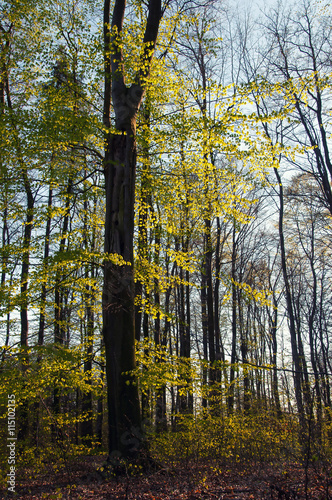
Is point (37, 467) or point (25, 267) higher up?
point (25, 267)

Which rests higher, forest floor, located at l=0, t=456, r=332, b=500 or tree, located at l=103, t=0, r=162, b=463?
tree, located at l=103, t=0, r=162, b=463

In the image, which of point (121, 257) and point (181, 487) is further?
point (121, 257)

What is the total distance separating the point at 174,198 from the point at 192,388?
14.1 ft

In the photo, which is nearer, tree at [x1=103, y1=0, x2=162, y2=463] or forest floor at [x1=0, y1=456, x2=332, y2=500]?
forest floor at [x1=0, y1=456, x2=332, y2=500]

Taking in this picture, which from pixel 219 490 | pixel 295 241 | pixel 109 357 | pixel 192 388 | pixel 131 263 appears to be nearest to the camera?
pixel 219 490

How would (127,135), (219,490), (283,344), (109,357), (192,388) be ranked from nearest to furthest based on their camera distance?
(219,490)
(109,357)
(127,135)
(192,388)
(283,344)

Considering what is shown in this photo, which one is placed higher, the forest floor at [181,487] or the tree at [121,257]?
the tree at [121,257]

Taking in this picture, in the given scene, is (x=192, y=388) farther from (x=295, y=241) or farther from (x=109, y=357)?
(x=295, y=241)

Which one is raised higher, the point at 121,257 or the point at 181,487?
the point at 121,257

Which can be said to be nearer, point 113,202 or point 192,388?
point 113,202

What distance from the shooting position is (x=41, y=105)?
24.3ft

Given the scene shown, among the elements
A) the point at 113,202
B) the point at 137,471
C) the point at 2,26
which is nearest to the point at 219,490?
the point at 137,471

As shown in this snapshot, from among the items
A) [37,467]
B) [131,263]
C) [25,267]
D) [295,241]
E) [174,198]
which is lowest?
[37,467]

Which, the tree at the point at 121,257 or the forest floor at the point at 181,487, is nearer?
the forest floor at the point at 181,487
